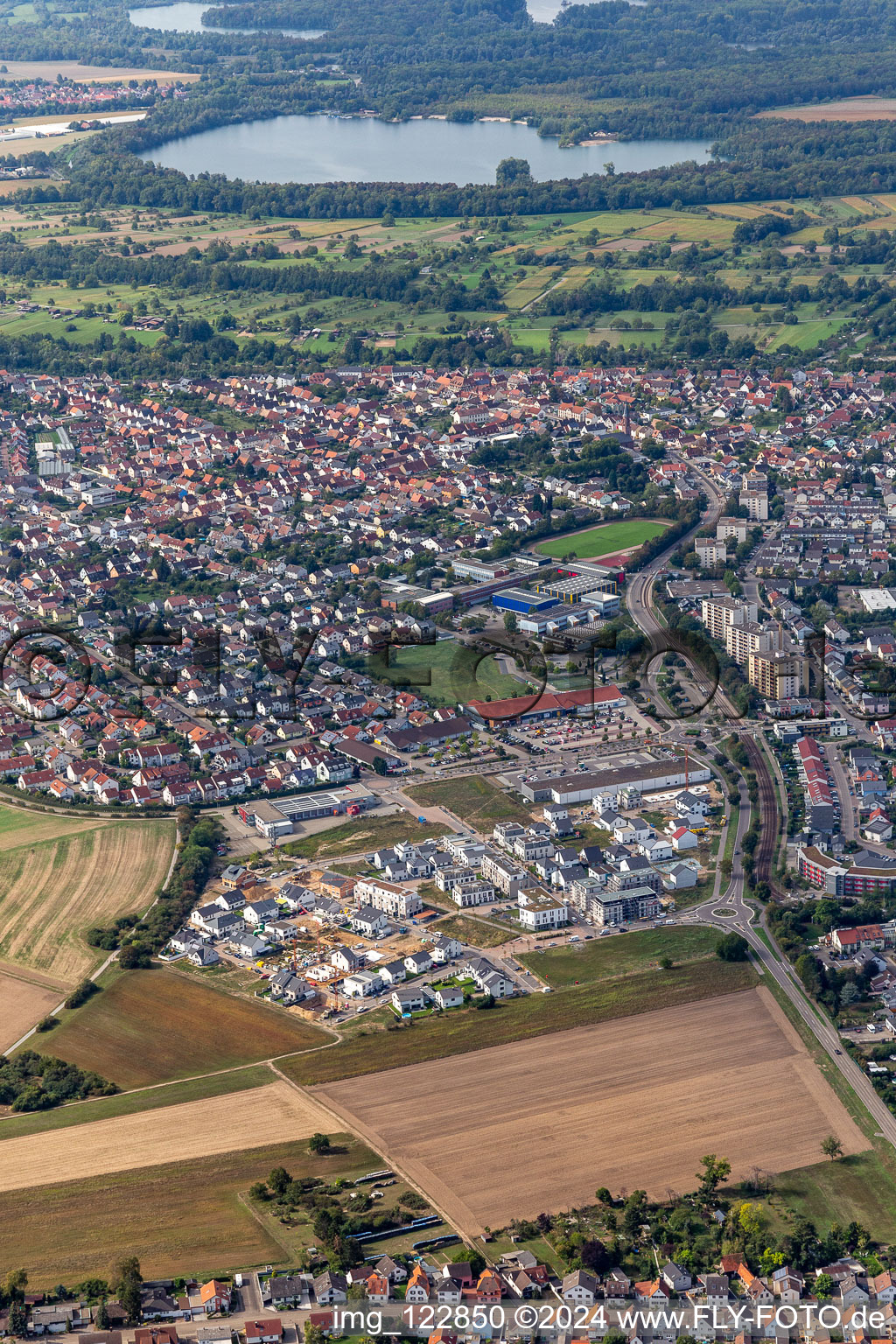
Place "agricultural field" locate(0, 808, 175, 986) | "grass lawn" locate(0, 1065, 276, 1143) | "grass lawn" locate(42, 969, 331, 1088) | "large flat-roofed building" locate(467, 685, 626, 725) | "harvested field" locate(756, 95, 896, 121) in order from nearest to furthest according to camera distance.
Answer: "grass lawn" locate(0, 1065, 276, 1143) < "grass lawn" locate(42, 969, 331, 1088) < "agricultural field" locate(0, 808, 175, 986) < "large flat-roofed building" locate(467, 685, 626, 725) < "harvested field" locate(756, 95, 896, 121)

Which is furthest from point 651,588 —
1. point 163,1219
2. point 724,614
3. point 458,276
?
point 458,276

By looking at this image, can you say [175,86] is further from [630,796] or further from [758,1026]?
[758,1026]

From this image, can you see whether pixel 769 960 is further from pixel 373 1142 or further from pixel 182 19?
pixel 182 19

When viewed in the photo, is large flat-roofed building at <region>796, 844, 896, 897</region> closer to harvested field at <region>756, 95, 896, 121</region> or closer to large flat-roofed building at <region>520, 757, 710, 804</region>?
large flat-roofed building at <region>520, 757, 710, 804</region>

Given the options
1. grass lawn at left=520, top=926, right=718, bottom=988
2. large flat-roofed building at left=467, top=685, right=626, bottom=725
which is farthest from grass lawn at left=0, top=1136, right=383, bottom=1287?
large flat-roofed building at left=467, top=685, right=626, bottom=725

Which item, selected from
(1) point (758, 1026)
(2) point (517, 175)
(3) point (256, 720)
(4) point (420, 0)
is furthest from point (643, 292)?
(4) point (420, 0)
